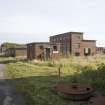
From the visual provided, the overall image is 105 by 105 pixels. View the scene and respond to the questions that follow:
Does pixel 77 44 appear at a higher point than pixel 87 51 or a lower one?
higher

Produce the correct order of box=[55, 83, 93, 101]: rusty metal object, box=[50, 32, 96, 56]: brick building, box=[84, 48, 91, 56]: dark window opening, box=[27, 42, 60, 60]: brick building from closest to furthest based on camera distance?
box=[55, 83, 93, 101]: rusty metal object, box=[27, 42, 60, 60]: brick building, box=[50, 32, 96, 56]: brick building, box=[84, 48, 91, 56]: dark window opening

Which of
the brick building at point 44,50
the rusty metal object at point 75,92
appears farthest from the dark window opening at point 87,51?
the rusty metal object at point 75,92

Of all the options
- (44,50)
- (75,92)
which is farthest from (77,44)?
(75,92)

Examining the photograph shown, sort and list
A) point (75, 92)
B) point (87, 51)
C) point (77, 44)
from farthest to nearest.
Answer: point (87, 51), point (77, 44), point (75, 92)

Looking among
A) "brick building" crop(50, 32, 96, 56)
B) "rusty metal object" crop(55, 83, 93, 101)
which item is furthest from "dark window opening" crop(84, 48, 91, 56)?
"rusty metal object" crop(55, 83, 93, 101)

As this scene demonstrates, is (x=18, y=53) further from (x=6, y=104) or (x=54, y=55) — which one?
(x=6, y=104)

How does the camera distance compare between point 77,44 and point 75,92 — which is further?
point 77,44

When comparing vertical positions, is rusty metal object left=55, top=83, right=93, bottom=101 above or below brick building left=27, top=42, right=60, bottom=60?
below

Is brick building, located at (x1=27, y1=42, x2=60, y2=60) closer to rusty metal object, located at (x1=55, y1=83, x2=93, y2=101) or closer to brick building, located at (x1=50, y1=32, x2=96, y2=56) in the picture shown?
brick building, located at (x1=50, y1=32, x2=96, y2=56)

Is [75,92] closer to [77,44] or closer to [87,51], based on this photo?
[77,44]

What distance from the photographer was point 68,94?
975cm

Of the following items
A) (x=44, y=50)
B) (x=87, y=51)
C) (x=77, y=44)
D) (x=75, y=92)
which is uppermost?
(x=77, y=44)

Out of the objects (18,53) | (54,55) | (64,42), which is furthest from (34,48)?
(18,53)

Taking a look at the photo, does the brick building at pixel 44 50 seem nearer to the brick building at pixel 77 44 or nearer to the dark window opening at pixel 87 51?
the brick building at pixel 77 44
